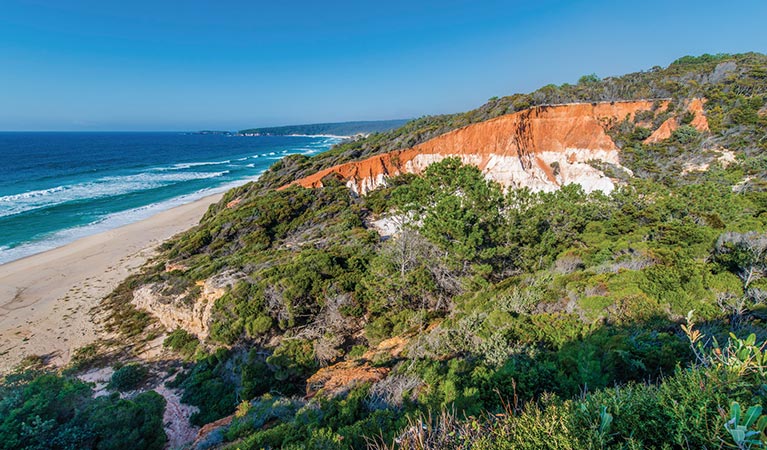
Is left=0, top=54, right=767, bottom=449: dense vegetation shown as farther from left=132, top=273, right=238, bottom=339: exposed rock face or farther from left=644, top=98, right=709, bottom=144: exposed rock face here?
left=644, top=98, right=709, bottom=144: exposed rock face

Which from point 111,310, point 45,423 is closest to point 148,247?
point 111,310

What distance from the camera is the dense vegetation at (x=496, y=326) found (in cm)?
258

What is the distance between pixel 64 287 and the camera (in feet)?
63.1

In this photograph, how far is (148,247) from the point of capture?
2541 centimetres

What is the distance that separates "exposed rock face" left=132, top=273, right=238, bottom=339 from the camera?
471 inches

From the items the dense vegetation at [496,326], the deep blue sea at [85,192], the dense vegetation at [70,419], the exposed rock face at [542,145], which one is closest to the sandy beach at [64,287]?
the dense vegetation at [496,326]

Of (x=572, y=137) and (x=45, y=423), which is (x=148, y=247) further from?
(x=572, y=137)

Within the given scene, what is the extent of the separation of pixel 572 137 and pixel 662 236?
755 inches

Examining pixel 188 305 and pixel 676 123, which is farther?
pixel 676 123

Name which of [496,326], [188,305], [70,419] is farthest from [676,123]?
[70,419]

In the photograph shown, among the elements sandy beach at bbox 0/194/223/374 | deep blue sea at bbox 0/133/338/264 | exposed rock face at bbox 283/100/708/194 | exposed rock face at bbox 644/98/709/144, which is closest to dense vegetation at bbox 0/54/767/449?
sandy beach at bbox 0/194/223/374

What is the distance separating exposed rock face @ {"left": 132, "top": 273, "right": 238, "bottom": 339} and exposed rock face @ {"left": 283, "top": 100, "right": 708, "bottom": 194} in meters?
16.8

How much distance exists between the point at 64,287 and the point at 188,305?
12.6 m

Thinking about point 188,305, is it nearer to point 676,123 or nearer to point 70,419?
point 70,419
